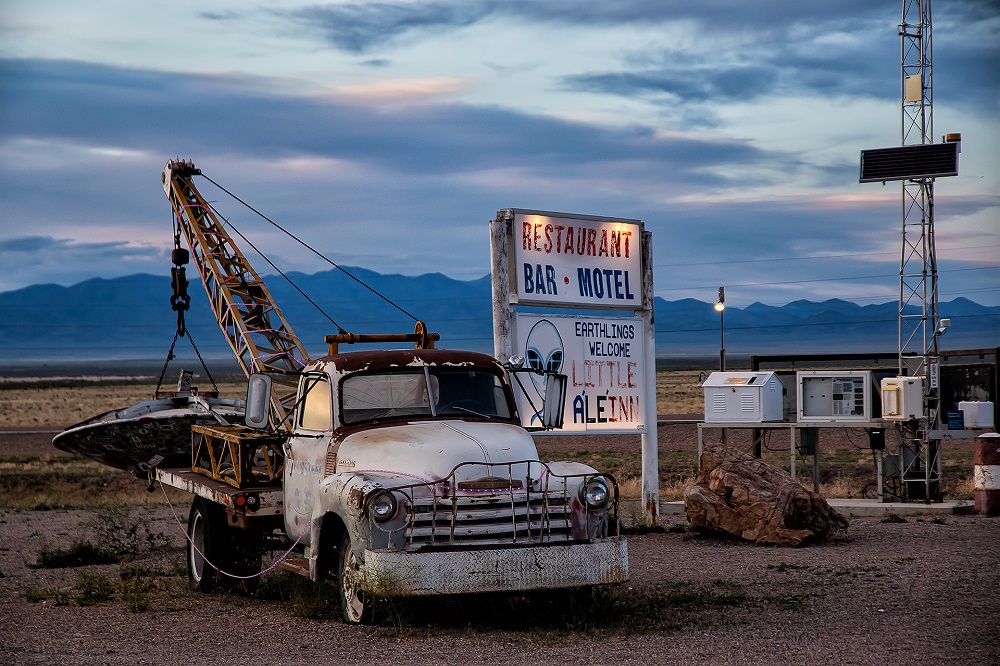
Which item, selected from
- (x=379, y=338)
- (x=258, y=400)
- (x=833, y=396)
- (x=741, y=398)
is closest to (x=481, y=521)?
(x=258, y=400)

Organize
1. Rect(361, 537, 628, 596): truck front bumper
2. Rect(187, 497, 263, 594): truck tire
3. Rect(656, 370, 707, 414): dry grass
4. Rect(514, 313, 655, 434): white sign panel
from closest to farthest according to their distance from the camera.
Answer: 1. Rect(361, 537, 628, 596): truck front bumper
2. Rect(187, 497, 263, 594): truck tire
3. Rect(514, 313, 655, 434): white sign panel
4. Rect(656, 370, 707, 414): dry grass

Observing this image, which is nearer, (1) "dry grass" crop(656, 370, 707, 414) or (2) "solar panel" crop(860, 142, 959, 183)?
(2) "solar panel" crop(860, 142, 959, 183)

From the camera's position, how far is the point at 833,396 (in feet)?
68.6

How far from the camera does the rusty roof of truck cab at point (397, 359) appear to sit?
33.3 ft

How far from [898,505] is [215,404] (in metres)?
10.4

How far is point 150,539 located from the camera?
50.1 ft

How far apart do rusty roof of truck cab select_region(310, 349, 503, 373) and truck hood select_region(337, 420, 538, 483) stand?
0.60 m

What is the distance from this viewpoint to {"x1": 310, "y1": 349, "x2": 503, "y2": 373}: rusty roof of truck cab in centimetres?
1015

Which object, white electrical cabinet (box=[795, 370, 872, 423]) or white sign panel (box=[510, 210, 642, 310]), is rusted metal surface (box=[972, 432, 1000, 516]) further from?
white sign panel (box=[510, 210, 642, 310])

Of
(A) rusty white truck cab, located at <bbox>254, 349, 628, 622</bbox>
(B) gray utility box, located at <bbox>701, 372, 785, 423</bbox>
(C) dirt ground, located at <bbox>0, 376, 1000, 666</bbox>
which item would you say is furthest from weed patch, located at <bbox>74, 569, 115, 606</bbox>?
(B) gray utility box, located at <bbox>701, 372, 785, 423</bbox>

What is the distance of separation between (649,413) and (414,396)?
7.02m

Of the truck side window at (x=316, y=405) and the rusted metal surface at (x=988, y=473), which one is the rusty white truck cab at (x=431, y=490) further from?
the rusted metal surface at (x=988, y=473)

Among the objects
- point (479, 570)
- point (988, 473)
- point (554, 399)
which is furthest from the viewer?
point (988, 473)

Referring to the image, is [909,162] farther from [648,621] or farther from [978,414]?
[648,621]
